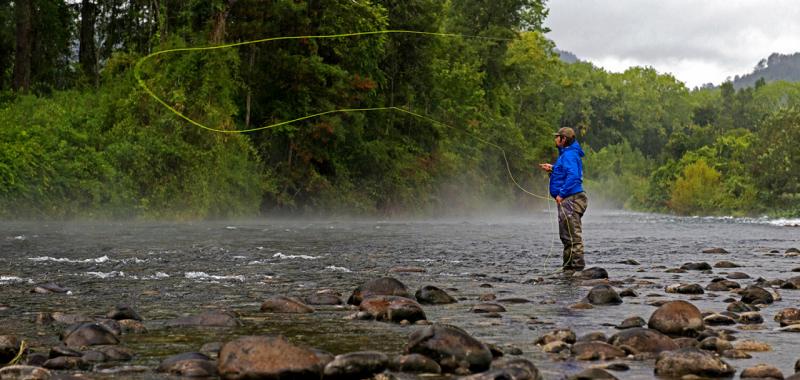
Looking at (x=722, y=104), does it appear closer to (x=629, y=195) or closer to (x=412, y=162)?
(x=629, y=195)

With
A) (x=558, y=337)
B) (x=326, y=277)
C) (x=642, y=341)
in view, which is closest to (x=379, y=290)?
(x=326, y=277)

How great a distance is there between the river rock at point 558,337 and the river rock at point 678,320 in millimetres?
794

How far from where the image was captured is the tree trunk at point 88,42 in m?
34.7

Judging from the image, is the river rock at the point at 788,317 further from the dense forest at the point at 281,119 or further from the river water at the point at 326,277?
the dense forest at the point at 281,119

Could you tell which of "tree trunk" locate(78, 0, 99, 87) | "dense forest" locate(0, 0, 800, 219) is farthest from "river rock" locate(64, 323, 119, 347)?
"tree trunk" locate(78, 0, 99, 87)

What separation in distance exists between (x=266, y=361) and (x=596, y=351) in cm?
207

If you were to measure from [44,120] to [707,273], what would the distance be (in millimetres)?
17570

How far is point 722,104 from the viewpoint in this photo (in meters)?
94.8

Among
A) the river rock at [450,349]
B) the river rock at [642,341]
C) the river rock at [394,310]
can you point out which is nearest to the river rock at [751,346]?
the river rock at [642,341]

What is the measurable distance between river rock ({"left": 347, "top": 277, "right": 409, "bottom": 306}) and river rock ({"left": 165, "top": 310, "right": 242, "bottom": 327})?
61.5 inches

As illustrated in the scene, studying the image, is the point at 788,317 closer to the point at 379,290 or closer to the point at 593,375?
the point at 593,375

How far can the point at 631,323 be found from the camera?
22.6 ft

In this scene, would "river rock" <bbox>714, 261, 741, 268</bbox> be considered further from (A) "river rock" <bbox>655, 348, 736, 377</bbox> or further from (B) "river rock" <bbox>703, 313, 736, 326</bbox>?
(A) "river rock" <bbox>655, 348, 736, 377</bbox>

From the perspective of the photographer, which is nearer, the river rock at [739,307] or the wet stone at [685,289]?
the river rock at [739,307]
